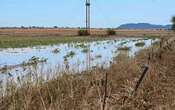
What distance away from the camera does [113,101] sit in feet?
27.3

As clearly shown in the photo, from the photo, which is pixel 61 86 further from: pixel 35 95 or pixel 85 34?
pixel 85 34

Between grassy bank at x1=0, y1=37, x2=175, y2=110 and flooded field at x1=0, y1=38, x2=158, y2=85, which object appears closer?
grassy bank at x1=0, y1=37, x2=175, y2=110

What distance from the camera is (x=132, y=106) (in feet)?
26.2

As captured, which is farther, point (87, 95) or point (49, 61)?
point (49, 61)

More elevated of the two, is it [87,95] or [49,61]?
[87,95]

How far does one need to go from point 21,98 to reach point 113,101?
178 centimetres

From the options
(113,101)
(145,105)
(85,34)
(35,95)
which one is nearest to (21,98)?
(35,95)

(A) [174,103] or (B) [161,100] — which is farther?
(B) [161,100]

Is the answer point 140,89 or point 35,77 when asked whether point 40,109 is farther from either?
point 140,89

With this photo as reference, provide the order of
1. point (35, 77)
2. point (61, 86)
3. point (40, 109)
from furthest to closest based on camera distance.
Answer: point (61, 86)
point (35, 77)
point (40, 109)

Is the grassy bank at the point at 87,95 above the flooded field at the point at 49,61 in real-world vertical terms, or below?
above

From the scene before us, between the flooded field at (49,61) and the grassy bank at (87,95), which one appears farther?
the flooded field at (49,61)

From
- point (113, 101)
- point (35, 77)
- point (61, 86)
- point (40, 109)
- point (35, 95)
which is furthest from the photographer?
point (61, 86)

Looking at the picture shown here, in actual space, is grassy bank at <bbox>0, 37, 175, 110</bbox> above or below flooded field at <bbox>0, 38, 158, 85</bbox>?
above
